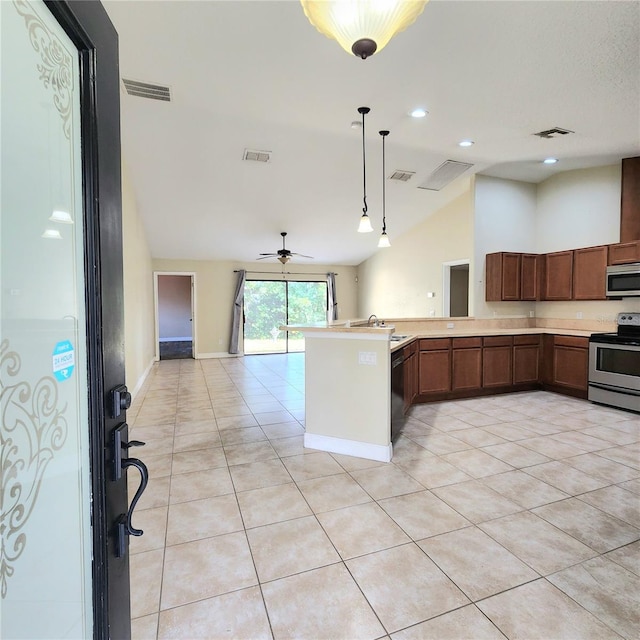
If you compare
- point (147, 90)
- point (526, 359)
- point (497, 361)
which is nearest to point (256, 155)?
point (147, 90)

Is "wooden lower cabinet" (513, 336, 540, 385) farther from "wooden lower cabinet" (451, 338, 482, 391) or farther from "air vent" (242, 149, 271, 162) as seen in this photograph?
"air vent" (242, 149, 271, 162)

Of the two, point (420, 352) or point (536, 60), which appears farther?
point (420, 352)

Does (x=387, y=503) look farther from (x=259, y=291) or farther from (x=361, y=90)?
(x=259, y=291)

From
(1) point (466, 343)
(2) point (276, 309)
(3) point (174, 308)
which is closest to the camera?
(1) point (466, 343)

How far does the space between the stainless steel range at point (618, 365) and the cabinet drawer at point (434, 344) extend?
178cm

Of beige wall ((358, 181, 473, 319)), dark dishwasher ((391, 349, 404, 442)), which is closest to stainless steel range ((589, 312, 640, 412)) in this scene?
beige wall ((358, 181, 473, 319))

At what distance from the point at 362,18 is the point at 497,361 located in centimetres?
465

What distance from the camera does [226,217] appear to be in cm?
633

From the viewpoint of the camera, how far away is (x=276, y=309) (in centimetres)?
934

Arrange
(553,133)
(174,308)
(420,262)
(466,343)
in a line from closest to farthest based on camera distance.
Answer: (553,133), (466,343), (420,262), (174,308)

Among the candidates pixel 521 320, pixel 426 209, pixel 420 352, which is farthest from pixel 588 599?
pixel 426 209

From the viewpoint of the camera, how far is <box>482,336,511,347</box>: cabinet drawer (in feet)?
16.1

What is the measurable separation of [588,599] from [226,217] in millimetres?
6270

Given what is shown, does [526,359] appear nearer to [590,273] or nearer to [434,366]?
[590,273]
